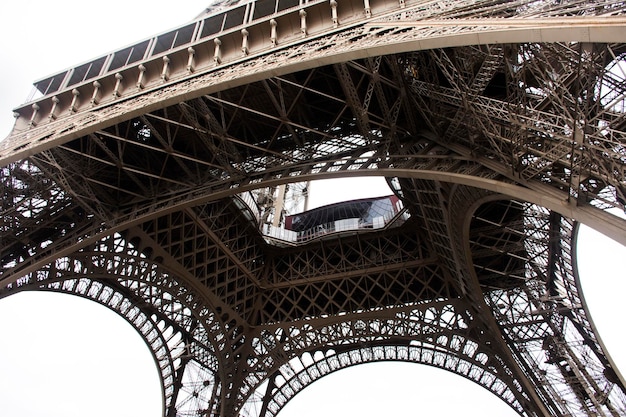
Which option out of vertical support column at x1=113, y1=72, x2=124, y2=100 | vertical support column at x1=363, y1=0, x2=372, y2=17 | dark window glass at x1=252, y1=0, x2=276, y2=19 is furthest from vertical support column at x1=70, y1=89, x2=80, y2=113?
vertical support column at x1=363, y1=0, x2=372, y2=17

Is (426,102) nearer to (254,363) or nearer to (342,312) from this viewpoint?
(342,312)

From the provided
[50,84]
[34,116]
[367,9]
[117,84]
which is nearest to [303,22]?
[367,9]

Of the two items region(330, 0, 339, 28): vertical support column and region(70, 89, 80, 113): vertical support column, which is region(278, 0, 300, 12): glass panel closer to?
region(330, 0, 339, 28): vertical support column

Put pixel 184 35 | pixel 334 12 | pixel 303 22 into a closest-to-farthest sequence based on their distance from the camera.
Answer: pixel 334 12 → pixel 303 22 → pixel 184 35

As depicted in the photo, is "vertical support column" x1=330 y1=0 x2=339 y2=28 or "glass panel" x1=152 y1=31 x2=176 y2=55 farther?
"glass panel" x1=152 y1=31 x2=176 y2=55

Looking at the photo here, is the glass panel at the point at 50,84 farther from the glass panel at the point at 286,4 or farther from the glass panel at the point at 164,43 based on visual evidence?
the glass panel at the point at 286,4

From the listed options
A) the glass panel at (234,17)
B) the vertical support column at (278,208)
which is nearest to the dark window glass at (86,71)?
the glass panel at (234,17)

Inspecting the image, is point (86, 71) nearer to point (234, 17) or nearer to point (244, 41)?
point (234, 17)

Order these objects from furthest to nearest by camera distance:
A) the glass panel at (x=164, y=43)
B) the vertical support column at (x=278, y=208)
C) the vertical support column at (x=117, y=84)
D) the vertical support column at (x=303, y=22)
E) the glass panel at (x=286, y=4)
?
1. the vertical support column at (x=278, y=208)
2. the glass panel at (x=164, y=43)
3. the vertical support column at (x=117, y=84)
4. the glass panel at (x=286, y=4)
5. the vertical support column at (x=303, y=22)

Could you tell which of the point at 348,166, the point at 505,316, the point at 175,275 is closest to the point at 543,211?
the point at 505,316
